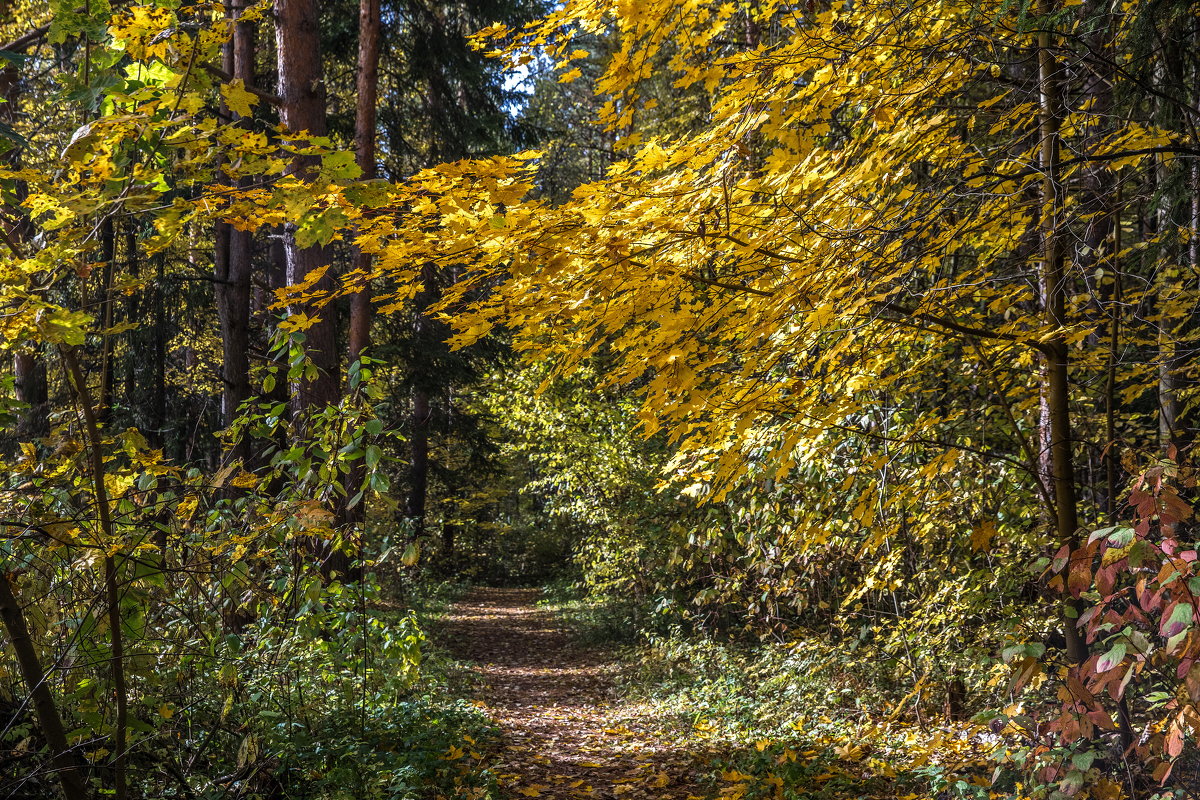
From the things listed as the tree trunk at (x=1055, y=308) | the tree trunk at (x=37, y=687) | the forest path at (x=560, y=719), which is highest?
the tree trunk at (x=1055, y=308)

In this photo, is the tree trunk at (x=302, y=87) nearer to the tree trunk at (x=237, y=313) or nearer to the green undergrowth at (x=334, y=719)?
the green undergrowth at (x=334, y=719)

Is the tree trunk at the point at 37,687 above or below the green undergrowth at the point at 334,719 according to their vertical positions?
above

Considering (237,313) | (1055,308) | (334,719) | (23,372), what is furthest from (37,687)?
(23,372)

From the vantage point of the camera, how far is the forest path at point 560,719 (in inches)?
211

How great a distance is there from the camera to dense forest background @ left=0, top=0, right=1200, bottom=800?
7.89 feet

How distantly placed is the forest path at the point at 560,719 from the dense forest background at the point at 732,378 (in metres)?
0.56

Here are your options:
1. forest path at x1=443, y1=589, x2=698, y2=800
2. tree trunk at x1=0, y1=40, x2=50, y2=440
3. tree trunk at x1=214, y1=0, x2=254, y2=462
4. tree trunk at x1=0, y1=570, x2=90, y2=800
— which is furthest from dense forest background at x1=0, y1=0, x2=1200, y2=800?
tree trunk at x1=0, y1=40, x2=50, y2=440

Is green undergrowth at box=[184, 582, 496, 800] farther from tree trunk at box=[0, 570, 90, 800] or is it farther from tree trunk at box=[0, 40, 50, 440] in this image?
tree trunk at box=[0, 40, 50, 440]

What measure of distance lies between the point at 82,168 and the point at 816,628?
7.81m

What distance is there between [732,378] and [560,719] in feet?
19.9

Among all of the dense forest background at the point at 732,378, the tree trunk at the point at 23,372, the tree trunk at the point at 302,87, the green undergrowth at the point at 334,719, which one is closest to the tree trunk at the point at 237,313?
the tree trunk at the point at 23,372

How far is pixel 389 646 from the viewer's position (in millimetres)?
5723

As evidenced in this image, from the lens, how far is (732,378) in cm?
309

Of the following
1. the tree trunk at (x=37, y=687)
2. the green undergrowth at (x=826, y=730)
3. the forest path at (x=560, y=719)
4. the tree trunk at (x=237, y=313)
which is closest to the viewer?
the tree trunk at (x=37, y=687)
